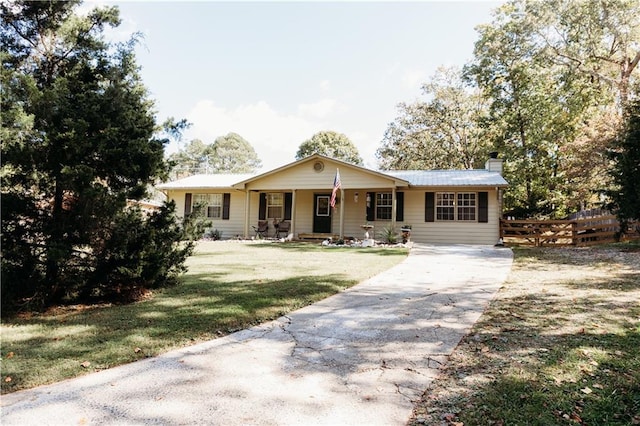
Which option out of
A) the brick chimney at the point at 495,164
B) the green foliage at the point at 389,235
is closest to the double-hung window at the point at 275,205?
the green foliage at the point at 389,235

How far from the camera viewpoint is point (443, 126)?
28.4m

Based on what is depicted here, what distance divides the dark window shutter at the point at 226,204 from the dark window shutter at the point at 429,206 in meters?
9.95

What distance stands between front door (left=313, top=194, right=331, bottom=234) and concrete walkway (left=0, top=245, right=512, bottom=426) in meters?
12.8

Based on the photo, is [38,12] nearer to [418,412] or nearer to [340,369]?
[340,369]

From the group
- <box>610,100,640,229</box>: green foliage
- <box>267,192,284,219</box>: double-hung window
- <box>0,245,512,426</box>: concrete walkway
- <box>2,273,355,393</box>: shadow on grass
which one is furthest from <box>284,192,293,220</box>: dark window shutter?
<box>0,245,512,426</box>: concrete walkway

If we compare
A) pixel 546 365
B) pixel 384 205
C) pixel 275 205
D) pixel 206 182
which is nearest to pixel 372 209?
pixel 384 205

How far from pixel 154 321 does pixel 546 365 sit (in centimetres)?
411

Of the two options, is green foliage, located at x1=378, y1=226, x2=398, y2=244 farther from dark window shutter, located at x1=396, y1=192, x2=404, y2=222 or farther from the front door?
the front door

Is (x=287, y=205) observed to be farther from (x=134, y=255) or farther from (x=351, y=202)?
(x=134, y=255)

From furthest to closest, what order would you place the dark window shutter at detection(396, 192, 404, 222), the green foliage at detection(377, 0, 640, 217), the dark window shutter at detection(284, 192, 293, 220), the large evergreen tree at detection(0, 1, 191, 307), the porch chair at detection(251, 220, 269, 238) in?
1. the green foliage at detection(377, 0, 640, 217)
2. the dark window shutter at detection(284, 192, 293, 220)
3. the porch chair at detection(251, 220, 269, 238)
4. the dark window shutter at detection(396, 192, 404, 222)
5. the large evergreen tree at detection(0, 1, 191, 307)

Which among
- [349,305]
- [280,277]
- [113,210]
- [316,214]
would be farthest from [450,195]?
[113,210]

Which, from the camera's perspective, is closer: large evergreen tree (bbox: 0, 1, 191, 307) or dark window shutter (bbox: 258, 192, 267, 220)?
large evergreen tree (bbox: 0, 1, 191, 307)

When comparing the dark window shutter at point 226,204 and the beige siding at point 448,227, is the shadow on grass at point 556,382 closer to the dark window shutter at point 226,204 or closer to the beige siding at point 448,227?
the beige siding at point 448,227

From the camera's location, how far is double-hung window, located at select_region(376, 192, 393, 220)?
54.5ft
